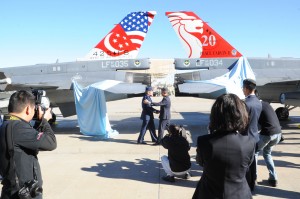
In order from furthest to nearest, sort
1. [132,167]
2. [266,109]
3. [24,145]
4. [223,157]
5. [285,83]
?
[285,83] < [132,167] < [266,109] < [24,145] < [223,157]

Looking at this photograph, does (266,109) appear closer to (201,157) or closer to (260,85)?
(201,157)

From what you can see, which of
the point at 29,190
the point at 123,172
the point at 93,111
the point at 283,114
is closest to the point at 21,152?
the point at 29,190

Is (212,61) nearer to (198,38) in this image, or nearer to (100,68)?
(198,38)

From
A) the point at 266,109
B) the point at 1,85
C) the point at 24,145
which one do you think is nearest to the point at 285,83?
the point at 266,109

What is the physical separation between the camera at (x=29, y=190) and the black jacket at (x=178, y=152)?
332 centimetres

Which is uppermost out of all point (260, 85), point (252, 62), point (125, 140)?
point (252, 62)

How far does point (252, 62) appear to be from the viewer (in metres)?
12.4

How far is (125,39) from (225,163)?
36.5ft

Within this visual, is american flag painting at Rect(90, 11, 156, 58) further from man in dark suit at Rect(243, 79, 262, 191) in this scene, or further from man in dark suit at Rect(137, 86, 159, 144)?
man in dark suit at Rect(243, 79, 262, 191)

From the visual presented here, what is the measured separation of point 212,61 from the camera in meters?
12.2

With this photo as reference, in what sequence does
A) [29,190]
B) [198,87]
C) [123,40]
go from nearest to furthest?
[29,190]
[198,87]
[123,40]

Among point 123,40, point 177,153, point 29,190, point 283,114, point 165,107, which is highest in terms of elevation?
point 123,40

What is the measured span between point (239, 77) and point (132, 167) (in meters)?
5.14

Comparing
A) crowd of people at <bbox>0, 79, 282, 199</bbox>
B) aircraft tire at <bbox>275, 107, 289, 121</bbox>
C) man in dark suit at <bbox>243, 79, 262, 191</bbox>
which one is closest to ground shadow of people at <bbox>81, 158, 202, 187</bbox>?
man in dark suit at <bbox>243, 79, 262, 191</bbox>
